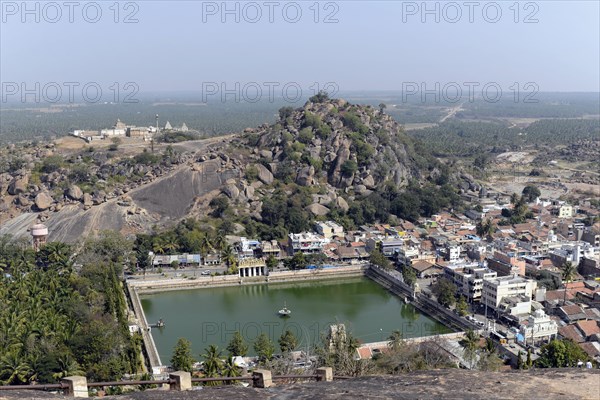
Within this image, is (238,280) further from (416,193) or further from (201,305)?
(416,193)

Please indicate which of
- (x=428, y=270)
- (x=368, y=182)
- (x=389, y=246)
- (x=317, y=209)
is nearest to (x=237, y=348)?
(x=428, y=270)

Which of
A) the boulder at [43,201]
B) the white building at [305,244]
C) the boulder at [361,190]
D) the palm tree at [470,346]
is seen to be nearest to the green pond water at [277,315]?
the palm tree at [470,346]

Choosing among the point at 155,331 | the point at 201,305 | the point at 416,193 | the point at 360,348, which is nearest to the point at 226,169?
the point at 416,193

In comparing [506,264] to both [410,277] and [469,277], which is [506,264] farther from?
[410,277]

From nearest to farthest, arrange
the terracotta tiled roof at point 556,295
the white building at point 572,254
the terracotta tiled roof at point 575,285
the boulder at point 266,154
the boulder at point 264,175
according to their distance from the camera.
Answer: the terracotta tiled roof at point 556,295
the terracotta tiled roof at point 575,285
the white building at point 572,254
the boulder at point 264,175
the boulder at point 266,154

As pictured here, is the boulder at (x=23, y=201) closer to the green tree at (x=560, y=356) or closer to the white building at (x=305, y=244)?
the white building at (x=305, y=244)

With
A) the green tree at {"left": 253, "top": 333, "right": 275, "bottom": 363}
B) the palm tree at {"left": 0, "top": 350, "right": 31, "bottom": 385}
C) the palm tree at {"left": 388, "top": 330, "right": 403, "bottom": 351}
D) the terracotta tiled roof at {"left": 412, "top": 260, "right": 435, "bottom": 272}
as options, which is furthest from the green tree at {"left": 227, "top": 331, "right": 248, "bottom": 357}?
the terracotta tiled roof at {"left": 412, "top": 260, "right": 435, "bottom": 272}
